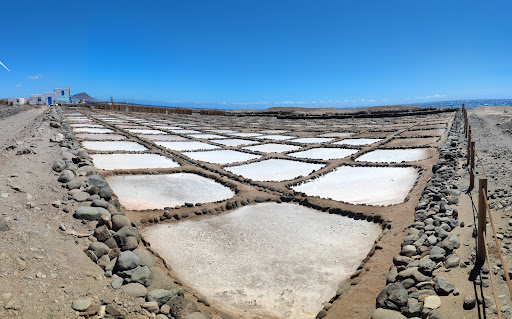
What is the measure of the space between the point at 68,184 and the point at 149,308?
300cm

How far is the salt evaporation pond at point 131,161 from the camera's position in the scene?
902 centimetres

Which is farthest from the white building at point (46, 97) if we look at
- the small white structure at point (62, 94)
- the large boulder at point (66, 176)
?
the large boulder at point (66, 176)

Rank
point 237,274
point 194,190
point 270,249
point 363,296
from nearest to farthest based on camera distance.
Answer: point 363,296
point 237,274
point 270,249
point 194,190

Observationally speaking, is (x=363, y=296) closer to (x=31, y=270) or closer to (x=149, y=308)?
(x=149, y=308)

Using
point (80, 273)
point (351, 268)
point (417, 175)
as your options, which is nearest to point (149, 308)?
point (80, 273)

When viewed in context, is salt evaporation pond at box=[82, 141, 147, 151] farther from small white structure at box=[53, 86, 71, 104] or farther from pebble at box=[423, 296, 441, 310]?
small white structure at box=[53, 86, 71, 104]

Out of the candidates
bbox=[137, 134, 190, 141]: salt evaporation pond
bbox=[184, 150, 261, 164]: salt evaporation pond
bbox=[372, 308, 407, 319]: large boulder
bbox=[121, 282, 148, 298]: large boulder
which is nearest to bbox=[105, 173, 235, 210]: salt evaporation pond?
bbox=[184, 150, 261, 164]: salt evaporation pond

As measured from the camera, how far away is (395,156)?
10.7 m

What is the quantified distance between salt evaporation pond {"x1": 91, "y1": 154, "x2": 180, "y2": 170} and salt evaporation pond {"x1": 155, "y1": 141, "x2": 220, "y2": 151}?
1.68 m

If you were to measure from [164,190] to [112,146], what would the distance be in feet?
20.7

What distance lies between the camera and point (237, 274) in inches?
155

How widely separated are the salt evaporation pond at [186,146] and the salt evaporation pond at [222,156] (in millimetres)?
987

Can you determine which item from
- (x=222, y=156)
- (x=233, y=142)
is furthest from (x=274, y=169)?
(x=233, y=142)

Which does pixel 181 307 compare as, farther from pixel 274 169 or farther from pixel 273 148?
pixel 273 148
